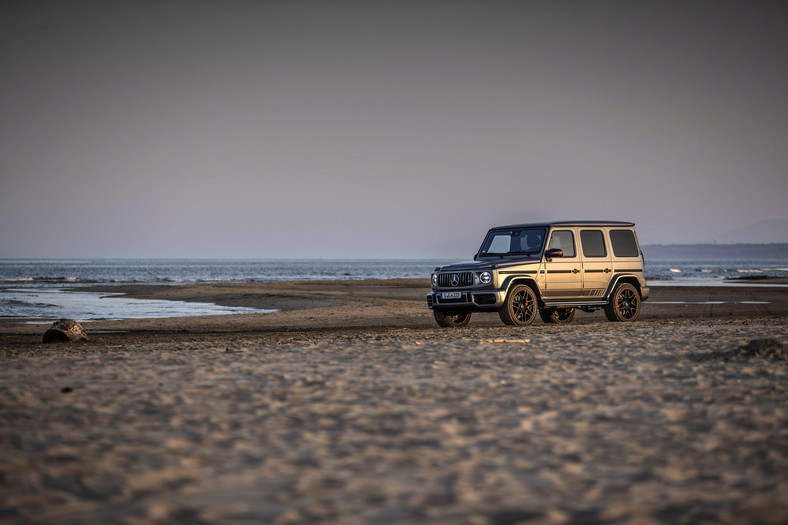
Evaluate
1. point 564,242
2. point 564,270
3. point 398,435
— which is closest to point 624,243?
point 564,242

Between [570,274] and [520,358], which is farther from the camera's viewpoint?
[570,274]

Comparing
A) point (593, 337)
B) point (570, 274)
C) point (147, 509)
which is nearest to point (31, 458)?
point (147, 509)

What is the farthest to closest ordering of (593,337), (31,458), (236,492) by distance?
(593,337) → (31,458) → (236,492)

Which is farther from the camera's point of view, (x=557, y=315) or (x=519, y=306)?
(x=557, y=315)

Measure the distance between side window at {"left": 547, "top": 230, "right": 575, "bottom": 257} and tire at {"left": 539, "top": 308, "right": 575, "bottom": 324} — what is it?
2212mm

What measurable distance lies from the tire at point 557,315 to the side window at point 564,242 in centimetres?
221

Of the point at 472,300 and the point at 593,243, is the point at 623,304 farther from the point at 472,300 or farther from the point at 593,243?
the point at 472,300

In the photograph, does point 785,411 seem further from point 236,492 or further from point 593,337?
point 593,337

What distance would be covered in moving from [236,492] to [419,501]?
1025mm

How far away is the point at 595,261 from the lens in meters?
17.0

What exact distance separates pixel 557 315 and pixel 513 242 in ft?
10.4

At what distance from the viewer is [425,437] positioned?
5.65 meters

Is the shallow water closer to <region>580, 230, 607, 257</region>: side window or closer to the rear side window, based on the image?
<region>580, 230, 607, 257</region>: side window

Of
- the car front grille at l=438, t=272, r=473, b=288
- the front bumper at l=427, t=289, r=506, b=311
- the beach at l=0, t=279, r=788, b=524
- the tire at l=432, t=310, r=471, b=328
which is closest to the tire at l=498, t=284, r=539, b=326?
the front bumper at l=427, t=289, r=506, b=311
